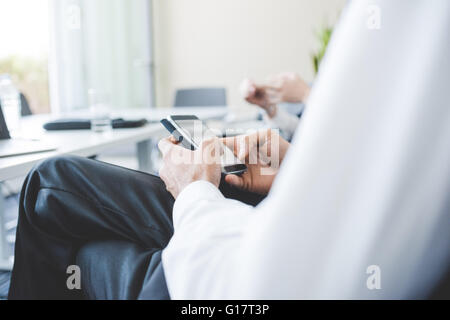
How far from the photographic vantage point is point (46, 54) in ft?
9.29

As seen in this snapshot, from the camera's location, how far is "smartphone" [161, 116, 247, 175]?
79cm

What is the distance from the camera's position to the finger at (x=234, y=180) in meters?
0.78

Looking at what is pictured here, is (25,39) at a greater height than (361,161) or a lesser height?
greater

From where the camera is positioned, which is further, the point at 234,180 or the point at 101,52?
the point at 101,52

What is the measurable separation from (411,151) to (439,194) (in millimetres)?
61

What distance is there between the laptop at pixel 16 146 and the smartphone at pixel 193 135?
30cm

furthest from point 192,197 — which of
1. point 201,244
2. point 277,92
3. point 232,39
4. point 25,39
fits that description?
point 232,39

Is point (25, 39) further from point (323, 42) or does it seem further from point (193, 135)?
point (193, 135)

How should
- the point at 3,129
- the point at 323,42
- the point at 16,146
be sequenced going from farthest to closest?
the point at 323,42, the point at 3,129, the point at 16,146

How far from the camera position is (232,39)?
391cm

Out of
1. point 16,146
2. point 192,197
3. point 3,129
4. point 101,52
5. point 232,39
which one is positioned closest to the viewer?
point 192,197

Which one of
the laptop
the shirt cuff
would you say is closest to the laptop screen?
the laptop

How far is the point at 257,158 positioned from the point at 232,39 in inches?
128
